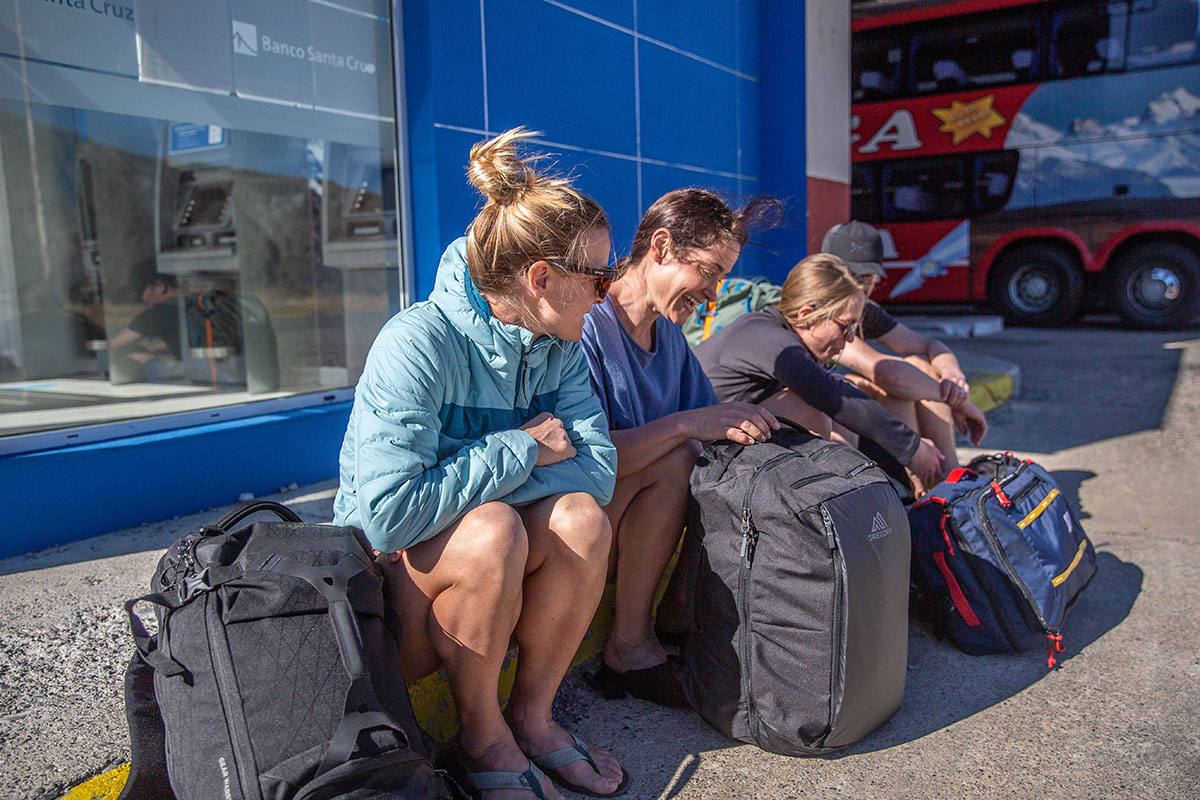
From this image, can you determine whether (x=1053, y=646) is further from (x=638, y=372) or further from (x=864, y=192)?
(x=864, y=192)

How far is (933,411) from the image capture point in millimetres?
3656

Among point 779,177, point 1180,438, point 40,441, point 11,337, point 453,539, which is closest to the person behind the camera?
point 453,539

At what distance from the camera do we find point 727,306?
13.1 ft

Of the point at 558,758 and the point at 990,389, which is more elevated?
the point at 990,389

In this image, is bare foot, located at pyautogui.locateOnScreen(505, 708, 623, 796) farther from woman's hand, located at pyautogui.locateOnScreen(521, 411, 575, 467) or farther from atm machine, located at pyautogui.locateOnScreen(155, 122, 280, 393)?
atm machine, located at pyautogui.locateOnScreen(155, 122, 280, 393)

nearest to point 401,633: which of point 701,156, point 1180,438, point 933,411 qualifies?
point 933,411

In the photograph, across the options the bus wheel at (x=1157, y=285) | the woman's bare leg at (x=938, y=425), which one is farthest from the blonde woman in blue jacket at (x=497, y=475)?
the bus wheel at (x=1157, y=285)

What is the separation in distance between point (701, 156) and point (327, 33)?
2780 millimetres

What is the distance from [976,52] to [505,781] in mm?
11356

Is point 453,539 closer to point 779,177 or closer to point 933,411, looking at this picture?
point 933,411

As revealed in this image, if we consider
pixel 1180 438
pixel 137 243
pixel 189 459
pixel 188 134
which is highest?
pixel 188 134

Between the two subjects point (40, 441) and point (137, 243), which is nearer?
point (40, 441)

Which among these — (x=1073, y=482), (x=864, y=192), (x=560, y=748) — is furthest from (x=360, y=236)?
(x=864, y=192)

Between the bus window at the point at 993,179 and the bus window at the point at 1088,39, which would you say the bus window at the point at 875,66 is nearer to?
the bus window at the point at 993,179
